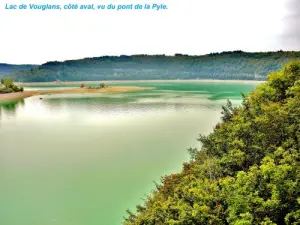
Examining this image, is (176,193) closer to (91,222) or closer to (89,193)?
(91,222)

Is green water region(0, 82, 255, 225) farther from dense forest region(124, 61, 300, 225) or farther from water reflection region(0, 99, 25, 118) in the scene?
water reflection region(0, 99, 25, 118)

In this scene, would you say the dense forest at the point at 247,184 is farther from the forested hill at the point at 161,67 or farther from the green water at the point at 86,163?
the forested hill at the point at 161,67

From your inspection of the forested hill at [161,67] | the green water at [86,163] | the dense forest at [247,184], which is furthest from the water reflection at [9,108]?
the forested hill at [161,67]

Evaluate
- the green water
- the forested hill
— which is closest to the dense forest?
the green water

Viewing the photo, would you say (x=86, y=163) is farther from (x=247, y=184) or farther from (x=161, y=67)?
(x=161, y=67)

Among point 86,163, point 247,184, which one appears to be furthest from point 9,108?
point 247,184

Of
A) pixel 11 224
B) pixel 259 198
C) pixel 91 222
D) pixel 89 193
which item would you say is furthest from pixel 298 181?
pixel 11 224

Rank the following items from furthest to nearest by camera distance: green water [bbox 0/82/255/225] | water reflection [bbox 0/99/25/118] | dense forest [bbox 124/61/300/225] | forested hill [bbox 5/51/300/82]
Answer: forested hill [bbox 5/51/300/82], water reflection [bbox 0/99/25/118], green water [bbox 0/82/255/225], dense forest [bbox 124/61/300/225]
